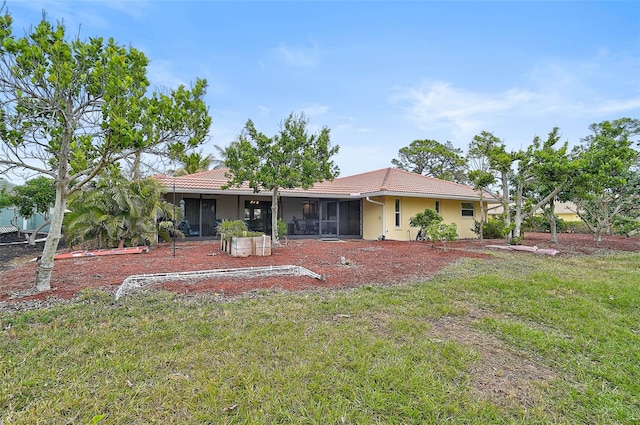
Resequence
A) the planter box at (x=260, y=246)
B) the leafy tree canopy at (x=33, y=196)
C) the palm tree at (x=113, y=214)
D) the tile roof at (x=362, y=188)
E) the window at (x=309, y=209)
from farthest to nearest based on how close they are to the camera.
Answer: the window at (x=309, y=209), the tile roof at (x=362, y=188), the leafy tree canopy at (x=33, y=196), the palm tree at (x=113, y=214), the planter box at (x=260, y=246)

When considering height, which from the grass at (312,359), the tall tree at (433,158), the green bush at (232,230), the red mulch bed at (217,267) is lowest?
the grass at (312,359)

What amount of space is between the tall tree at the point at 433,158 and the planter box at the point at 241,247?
83.2ft

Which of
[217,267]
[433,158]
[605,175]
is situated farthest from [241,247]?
[433,158]

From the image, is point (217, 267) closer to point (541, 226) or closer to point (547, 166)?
point (547, 166)

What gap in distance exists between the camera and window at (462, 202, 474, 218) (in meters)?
18.2

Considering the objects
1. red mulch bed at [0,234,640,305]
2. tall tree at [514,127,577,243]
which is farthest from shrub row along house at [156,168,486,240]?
red mulch bed at [0,234,640,305]

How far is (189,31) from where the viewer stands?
9.84m

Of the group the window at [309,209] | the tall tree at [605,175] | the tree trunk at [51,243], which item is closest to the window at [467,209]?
the tall tree at [605,175]

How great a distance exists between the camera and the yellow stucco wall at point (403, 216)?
52.1ft

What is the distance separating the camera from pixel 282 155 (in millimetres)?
11680

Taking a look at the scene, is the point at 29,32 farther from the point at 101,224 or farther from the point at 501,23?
the point at 501,23

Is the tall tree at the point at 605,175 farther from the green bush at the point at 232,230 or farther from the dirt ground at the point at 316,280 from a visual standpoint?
the green bush at the point at 232,230

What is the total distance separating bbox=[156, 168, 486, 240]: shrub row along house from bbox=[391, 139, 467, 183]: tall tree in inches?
486

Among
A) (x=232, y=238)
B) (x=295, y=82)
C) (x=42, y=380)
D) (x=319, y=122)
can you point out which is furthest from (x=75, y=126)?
(x=295, y=82)
